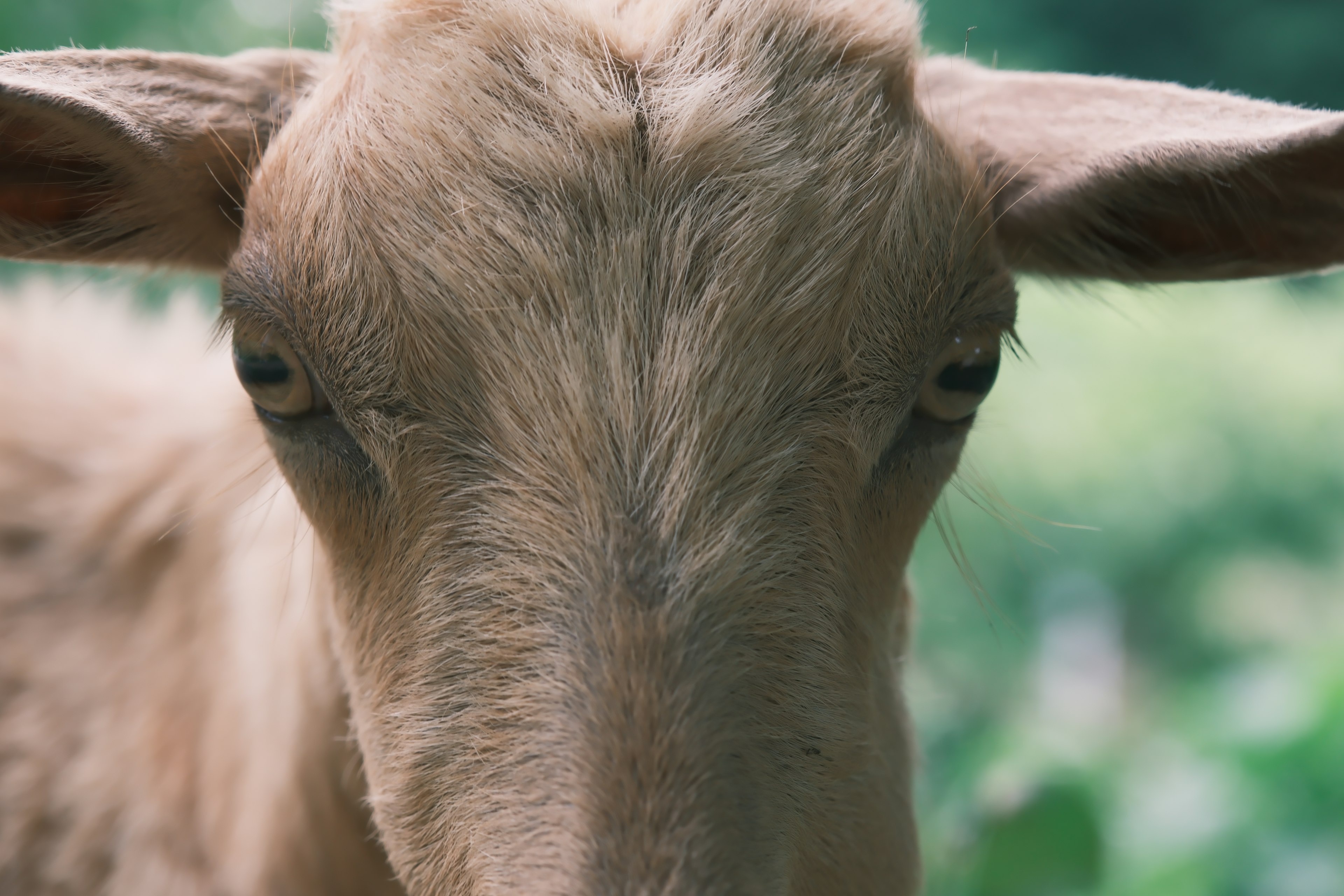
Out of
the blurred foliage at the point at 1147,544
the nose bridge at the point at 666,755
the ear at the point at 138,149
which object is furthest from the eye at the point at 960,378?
the blurred foliage at the point at 1147,544

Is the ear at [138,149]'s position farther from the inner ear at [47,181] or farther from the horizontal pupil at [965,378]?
the horizontal pupil at [965,378]

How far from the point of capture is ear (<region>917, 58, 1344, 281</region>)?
2.30 meters

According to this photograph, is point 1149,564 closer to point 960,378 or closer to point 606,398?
point 960,378

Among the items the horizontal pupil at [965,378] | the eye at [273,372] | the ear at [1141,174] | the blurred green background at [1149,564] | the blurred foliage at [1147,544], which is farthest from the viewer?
the blurred foliage at [1147,544]

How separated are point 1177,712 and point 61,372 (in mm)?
5227

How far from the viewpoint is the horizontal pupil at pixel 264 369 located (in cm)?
208

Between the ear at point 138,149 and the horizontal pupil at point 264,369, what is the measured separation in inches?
17.2

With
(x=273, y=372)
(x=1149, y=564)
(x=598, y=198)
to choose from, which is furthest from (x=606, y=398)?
(x=1149, y=564)

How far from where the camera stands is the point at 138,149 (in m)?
2.29

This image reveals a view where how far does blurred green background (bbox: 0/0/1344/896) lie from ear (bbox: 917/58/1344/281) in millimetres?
→ 2406

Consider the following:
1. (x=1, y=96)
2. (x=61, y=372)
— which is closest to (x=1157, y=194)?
(x=1, y=96)

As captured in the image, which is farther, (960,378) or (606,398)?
(960,378)

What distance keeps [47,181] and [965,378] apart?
2.10 m

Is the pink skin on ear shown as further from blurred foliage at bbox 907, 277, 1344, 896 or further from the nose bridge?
blurred foliage at bbox 907, 277, 1344, 896
